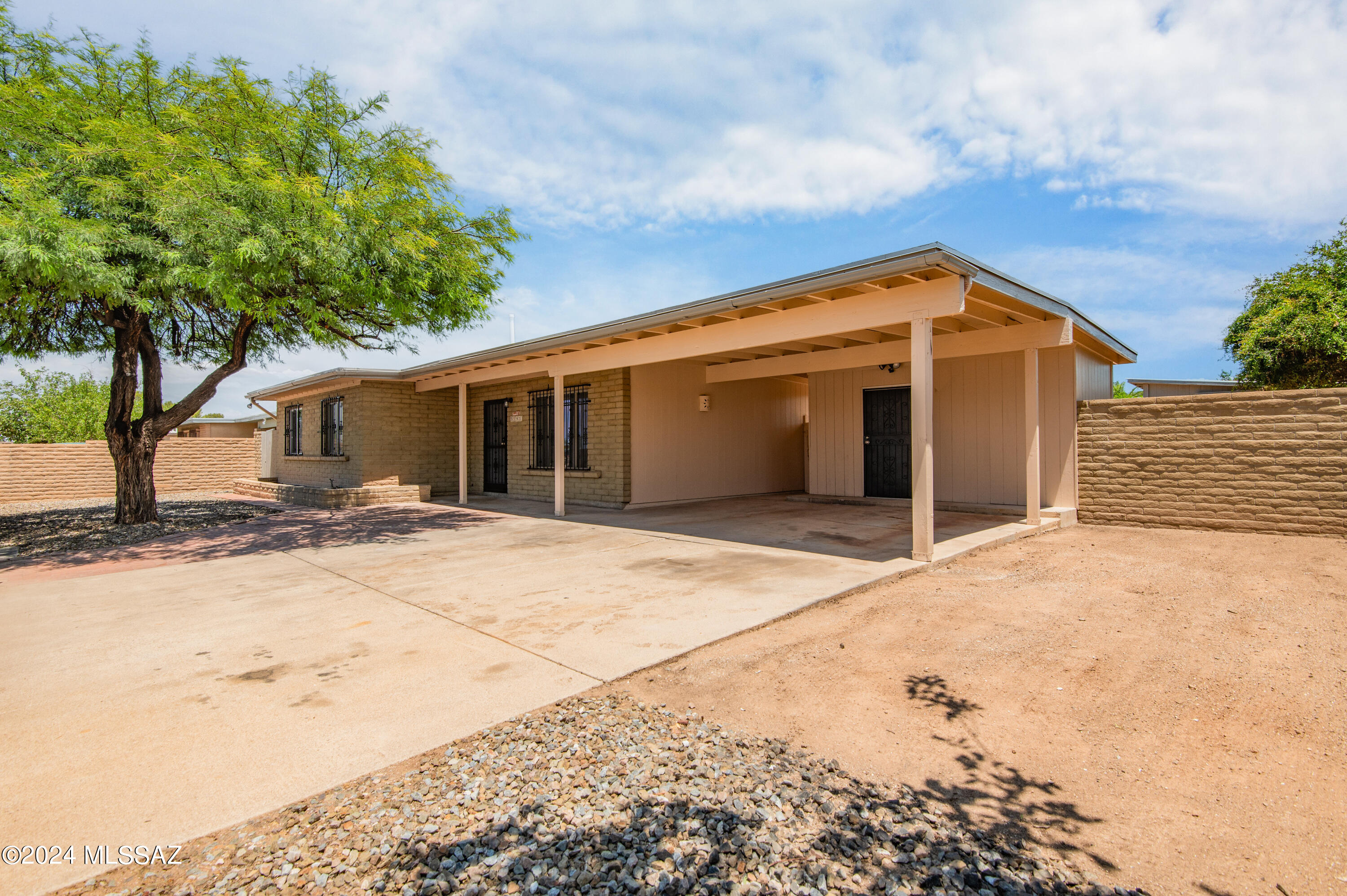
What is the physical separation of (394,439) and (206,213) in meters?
6.68

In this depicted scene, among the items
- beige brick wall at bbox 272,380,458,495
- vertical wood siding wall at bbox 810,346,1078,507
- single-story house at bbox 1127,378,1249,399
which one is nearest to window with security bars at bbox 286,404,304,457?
beige brick wall at bbox 272,380,458,495

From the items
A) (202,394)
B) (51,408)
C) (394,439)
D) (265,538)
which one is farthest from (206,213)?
(51,408)

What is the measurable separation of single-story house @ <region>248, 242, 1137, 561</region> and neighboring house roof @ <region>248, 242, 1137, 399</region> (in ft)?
0.08

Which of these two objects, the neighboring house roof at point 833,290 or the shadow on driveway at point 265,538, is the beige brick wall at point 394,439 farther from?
the neighboring house roof at point 833,290

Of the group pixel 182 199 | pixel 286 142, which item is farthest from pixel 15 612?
pixel 286 142

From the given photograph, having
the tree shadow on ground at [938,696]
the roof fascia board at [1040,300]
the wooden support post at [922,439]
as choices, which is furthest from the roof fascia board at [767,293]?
the tree shadow on ground at [938,696]

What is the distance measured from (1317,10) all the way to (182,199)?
46.4 ft

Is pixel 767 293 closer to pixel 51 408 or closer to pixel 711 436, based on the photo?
pixel 711 436

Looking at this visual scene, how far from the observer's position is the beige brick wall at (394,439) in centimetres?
1245

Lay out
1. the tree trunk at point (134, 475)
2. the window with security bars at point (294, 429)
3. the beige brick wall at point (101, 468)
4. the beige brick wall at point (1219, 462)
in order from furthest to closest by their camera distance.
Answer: the window with security bars at point (294, 429)
the beige brick wall at point (101, 468)
the tree trunk at point (134, 475)
the beige brick wall at point (1219, 462)

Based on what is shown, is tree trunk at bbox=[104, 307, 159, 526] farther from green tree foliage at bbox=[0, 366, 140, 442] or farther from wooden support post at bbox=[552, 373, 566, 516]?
green tree foliage at bbox=[0, 366, 140, 442]

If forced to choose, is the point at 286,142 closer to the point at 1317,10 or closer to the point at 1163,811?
the point at 1163,811

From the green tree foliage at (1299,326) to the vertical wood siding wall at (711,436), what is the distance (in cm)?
1021

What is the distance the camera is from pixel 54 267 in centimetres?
589
